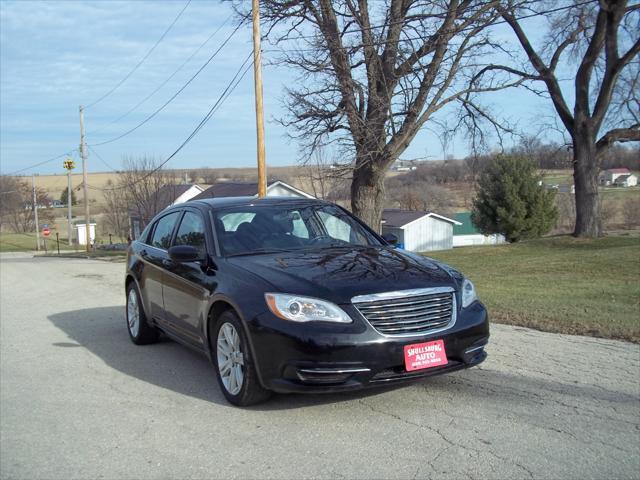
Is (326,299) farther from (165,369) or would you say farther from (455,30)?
(455,30)

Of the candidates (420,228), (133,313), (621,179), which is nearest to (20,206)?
(420,228)

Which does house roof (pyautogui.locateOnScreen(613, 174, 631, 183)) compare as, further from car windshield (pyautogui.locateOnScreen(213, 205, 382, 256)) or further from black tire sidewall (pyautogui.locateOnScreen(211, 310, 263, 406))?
black tire sidewall (pyautogui.locateOnScreen(211, 310, 263, 406))

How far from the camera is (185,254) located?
5625 millimetres

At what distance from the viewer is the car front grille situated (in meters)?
4.47

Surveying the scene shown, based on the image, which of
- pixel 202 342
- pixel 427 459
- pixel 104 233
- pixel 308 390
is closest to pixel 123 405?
pixel 202 342

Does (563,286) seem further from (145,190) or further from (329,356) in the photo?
(145,190)

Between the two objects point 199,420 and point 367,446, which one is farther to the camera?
point 199,420

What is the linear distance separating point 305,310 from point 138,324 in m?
3.56

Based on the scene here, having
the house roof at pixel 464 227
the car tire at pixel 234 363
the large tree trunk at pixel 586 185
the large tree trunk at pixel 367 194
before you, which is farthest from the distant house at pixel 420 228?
the car tire at pixel 234 363

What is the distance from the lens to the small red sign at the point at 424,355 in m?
4.45

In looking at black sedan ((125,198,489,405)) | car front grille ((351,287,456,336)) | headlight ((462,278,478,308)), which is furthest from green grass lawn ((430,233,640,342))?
car front grille ((351,287,456,336))

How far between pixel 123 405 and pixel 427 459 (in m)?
2.67

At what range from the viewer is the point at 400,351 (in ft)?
14.5

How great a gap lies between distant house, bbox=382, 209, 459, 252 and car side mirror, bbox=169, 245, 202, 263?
1627 inches
